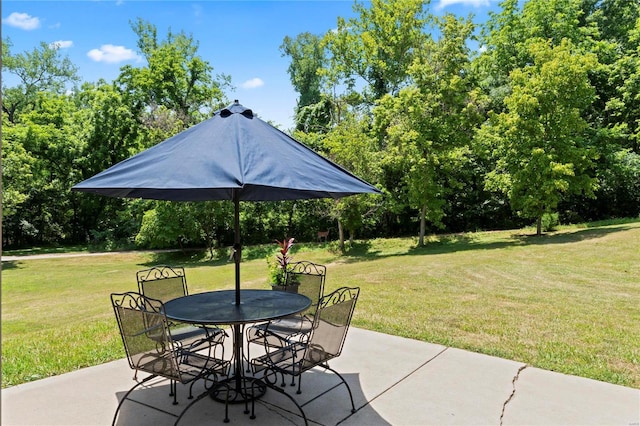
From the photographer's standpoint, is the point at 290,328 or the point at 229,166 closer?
the point at 229,166

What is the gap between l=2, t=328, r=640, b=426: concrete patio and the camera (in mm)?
3369

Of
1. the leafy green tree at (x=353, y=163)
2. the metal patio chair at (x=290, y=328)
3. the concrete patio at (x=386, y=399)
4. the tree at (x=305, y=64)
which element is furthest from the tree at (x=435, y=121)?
the tree at (x=305, y=64)

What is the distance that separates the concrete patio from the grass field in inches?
17.3

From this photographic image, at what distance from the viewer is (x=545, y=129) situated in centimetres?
1617

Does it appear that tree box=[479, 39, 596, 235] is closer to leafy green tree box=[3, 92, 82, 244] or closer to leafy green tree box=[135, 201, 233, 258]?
leafy green tree box=[135, 201, 233, 258]

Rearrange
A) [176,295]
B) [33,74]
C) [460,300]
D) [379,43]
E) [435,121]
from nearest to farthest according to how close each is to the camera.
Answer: [176,295] → [460,300] → [435,121] → [379,43] → [33,74]

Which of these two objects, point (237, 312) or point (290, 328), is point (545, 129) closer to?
point (290, 328)

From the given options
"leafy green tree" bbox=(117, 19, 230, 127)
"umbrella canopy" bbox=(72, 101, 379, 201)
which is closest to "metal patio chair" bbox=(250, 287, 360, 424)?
"umbrella canopy" bbox=(72, 101, 379, 201)

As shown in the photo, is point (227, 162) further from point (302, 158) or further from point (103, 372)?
point (103, 372)

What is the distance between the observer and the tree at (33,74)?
2831 centimetres

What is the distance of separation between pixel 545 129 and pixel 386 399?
15.5m

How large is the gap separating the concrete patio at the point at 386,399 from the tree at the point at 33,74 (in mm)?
29733

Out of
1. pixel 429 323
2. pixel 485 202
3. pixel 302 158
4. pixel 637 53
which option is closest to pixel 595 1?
pixel 637 53

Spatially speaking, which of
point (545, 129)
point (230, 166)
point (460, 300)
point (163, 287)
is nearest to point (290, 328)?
point (163, 287)
